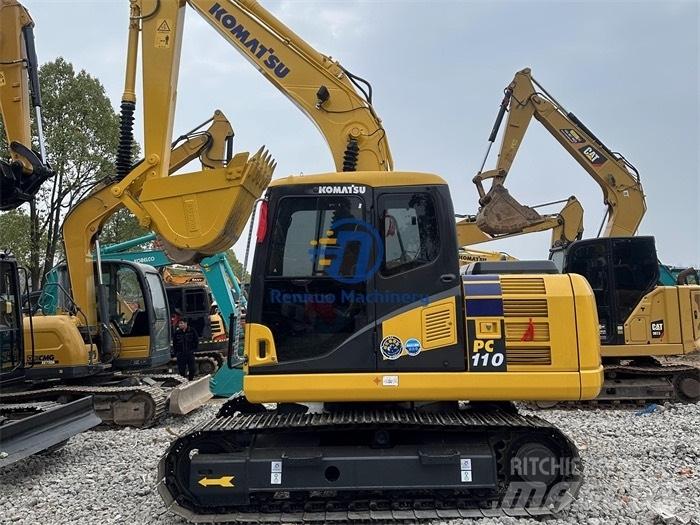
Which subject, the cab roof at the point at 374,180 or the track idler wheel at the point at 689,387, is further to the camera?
the track idler wheel at the point at 689,387

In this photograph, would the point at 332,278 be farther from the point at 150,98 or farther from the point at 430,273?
the point at 150,98

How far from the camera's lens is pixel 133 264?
32.7ft

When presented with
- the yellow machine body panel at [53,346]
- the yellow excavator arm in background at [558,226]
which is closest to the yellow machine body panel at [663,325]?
the yellow excavator arm in background at [558,226]

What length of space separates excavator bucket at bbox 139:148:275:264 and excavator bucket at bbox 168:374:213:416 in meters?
3.43

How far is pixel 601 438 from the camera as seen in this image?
720 cm

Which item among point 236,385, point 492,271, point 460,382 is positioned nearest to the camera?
point 460,382

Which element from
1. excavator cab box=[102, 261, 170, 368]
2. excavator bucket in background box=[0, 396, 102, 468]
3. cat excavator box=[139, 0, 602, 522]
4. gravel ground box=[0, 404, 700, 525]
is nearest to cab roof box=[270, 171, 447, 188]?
cat excavator box=[139, 0, 602, 522]

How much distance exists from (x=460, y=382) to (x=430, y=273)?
84 cm

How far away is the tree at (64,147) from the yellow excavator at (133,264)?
10.6 metres

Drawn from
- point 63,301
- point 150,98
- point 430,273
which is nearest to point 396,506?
point 430,273

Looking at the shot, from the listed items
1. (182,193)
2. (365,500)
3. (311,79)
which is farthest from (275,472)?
(311,79)

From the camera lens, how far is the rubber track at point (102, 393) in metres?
8.30

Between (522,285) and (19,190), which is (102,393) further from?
(522,285)

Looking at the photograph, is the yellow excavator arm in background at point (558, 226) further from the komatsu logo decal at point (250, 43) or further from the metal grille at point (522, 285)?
the metal grille at point (522, 285)
